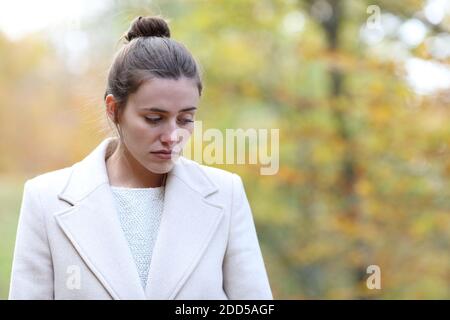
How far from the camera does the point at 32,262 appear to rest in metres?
1.84

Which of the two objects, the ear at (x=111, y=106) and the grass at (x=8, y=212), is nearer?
the ear at (x=111, y=106)

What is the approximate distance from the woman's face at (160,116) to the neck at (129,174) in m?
0.12

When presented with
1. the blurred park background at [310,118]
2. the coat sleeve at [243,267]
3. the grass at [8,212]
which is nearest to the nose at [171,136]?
the coat sleeve at [243,267]

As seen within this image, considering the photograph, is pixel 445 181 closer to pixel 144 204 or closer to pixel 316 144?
pixel 316 144

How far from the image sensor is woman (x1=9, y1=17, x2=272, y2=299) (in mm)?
1841

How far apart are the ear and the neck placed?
9 cm

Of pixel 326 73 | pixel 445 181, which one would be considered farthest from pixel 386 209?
pixel 326 73

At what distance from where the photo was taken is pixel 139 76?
1.89 m

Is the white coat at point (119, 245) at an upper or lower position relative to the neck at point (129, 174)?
lower

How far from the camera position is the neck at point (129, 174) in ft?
6.66

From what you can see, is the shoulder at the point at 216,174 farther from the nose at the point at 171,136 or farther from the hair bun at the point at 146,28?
the hair bun at the point at 146,28

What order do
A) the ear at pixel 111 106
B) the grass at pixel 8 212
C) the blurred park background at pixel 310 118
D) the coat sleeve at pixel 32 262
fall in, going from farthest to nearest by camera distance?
the grass at pixel 8 212, the blurred park background at pixel 310 118, the ear at pixel 111 106, the coat sleeve at pixel 32 262

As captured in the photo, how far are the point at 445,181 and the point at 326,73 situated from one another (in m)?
2.08

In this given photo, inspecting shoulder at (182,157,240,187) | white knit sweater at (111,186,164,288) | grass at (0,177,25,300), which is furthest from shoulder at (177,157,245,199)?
grass at (0,177,25,300)
